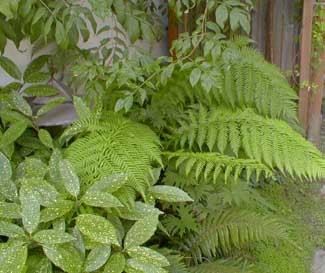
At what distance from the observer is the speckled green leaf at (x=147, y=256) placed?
4.69 ft

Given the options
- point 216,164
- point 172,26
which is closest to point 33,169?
point 216,164

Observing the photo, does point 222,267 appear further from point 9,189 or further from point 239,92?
point 9,189

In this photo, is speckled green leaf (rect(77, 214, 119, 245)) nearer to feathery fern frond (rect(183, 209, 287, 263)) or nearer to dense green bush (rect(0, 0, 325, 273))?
dense green bush (rect(0, 0, 325, 273))

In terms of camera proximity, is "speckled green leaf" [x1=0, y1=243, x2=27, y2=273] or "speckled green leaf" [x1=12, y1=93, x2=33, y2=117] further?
"speckled green leaf" [x1=12, y1=93, x2=33, y2=117]

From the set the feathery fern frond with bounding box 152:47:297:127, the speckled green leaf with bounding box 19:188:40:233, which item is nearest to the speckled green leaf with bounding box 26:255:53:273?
the speckled green leaf with bounding box 19:188:40:233

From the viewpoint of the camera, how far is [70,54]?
2303 millimetres

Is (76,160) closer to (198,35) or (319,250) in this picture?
(198,35)

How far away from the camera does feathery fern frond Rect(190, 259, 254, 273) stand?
1.80 m

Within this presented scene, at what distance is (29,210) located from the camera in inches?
54.7

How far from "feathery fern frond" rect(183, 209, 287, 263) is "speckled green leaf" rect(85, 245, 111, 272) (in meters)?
0.60

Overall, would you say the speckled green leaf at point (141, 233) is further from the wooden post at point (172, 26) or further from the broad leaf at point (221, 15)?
the wooden post at point (172, 26)

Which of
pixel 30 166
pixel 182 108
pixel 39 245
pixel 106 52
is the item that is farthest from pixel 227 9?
pixel 39 245

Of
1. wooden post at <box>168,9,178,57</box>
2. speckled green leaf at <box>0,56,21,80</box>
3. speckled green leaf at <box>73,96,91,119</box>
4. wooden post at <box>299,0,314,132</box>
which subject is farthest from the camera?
wooden post at <box>168,9,178,57</box>

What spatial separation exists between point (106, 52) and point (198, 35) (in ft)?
1.60
